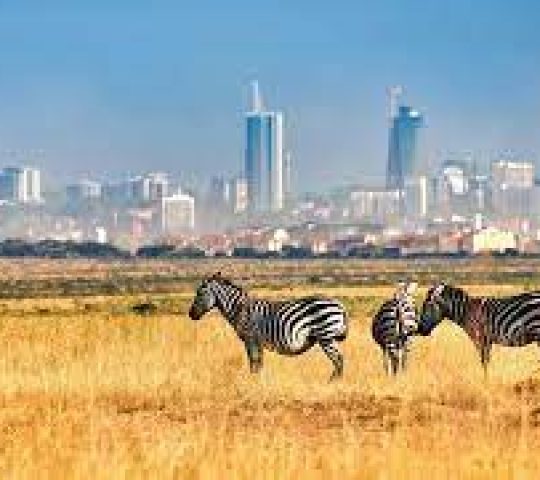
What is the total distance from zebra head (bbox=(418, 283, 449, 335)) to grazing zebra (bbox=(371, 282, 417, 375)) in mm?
169

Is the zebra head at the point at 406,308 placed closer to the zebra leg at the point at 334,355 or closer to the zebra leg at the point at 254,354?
the zebra leg at the point at 334,355

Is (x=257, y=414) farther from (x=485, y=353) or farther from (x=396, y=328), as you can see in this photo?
(x=396, y=328)

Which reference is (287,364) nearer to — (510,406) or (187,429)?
(510,406)

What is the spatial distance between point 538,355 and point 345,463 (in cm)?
1878

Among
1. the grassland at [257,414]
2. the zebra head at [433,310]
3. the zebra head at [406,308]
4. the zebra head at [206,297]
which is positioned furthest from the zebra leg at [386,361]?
the zebra head at [206,297]

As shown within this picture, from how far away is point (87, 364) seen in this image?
25391mm

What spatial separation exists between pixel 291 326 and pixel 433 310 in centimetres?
237

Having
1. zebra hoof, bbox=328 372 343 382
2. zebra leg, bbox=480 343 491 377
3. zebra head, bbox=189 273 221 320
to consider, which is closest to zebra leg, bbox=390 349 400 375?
zebra hoof, bbox=328 372 343 382

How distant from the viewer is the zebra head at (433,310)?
25.9 meters

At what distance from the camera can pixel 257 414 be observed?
17.7 metres

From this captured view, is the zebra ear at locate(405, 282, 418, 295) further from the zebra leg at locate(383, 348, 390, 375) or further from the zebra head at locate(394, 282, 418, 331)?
the zebra leg at locate(383, 348, 390, 375)

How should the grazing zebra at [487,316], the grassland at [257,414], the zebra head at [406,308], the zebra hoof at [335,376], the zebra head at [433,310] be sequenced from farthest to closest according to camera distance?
the zebra head at [406,308]
the zebra head at [433,310]
the grazing zebra at [487,316]
the zebra hoof at [335,376]
the grassland at [257,414]

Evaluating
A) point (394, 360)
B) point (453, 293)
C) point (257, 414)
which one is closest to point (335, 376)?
point (394, 360)

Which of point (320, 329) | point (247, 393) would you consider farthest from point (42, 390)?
point (320, 329)
